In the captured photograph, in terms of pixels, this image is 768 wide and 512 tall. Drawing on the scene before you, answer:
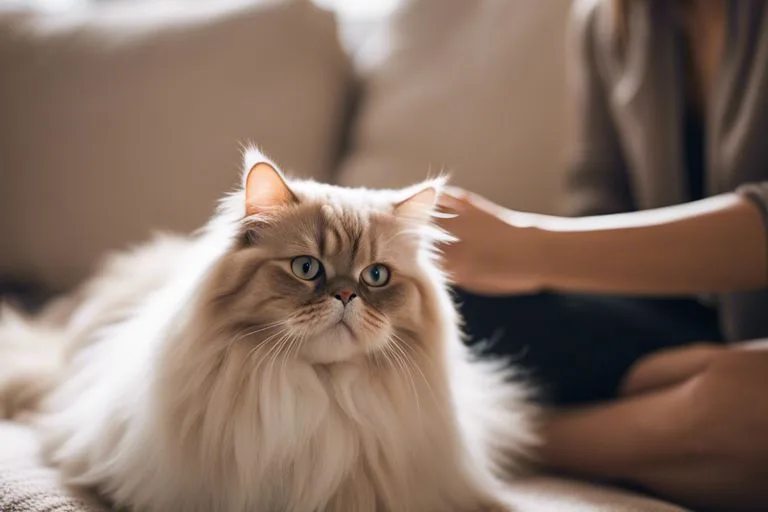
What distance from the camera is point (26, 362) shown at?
1350 mm

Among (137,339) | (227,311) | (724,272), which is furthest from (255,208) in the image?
(724,272)

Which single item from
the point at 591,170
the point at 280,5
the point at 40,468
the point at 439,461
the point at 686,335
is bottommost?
the point at 40,468

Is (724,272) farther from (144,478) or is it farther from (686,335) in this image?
(144,478)

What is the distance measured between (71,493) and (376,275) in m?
0.50

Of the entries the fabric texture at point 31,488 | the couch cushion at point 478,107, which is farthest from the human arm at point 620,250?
the fabric texture at point 31,488

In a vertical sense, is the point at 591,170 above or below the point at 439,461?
above

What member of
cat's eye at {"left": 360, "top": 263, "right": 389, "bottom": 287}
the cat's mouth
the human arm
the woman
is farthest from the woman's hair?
the cat's mouth

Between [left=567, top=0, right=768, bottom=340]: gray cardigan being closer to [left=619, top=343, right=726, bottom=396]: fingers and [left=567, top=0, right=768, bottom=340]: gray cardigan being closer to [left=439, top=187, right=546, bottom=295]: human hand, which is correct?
[left=619, top=343, right=726, bottom=396]: fingers

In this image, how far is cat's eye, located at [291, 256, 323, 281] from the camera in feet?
3.04

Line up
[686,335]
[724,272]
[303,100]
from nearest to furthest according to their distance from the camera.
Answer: [724,272], [686,335], [303,100]

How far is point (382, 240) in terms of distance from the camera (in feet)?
3.21

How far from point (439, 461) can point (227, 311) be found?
365 mm

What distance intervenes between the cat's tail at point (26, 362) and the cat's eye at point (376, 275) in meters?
0.72

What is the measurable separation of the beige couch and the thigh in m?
0.41
